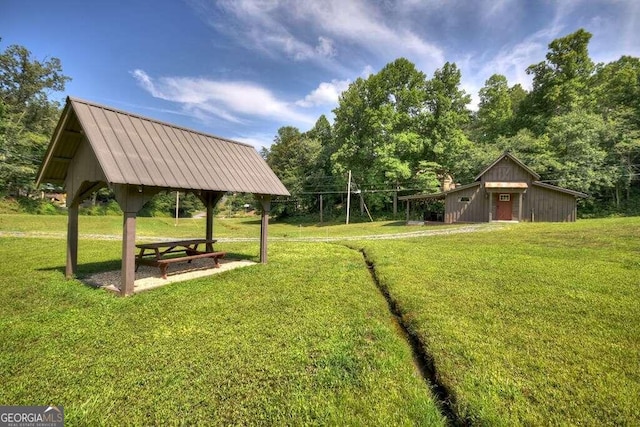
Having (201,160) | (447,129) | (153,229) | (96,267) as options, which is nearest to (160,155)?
(201,160)

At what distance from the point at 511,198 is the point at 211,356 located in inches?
1108

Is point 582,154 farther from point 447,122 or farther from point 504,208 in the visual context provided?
point 447,122

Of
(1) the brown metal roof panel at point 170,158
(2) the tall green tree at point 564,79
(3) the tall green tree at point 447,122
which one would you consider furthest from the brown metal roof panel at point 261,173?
(2) the tall green tree at point 564,79

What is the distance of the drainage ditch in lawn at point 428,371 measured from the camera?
A: 328 centimetres

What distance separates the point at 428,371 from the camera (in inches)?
161

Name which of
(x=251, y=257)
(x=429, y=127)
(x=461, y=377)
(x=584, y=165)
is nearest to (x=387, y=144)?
(x=429, y=127)

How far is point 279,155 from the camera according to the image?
171 feet

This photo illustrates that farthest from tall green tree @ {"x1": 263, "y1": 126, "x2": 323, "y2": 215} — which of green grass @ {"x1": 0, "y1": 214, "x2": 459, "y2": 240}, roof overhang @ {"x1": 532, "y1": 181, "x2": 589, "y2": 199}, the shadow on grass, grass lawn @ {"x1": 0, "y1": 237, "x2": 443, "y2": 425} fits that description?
grass lawn @ {"x1": 0, "y1": 237, "x2": 443, "y2": 425}

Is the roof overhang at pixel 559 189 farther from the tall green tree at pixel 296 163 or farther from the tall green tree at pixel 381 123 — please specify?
the tall green tree at pixel 296 163

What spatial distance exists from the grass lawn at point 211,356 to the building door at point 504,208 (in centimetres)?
2344

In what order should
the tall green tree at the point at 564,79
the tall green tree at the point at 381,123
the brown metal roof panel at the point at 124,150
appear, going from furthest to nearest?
the tall green tree at the point at 381,123
the tall green tree at the point at 564,79
the brown metal roof panel at the point at 124,150

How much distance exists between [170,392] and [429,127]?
3894 centimetres

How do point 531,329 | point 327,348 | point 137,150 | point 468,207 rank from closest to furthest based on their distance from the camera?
point 327,348, point 531,329, point 137,150, point 468,207

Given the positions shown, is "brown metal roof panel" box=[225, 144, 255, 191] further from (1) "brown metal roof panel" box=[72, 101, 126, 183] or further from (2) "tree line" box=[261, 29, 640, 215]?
(2) "tree line" box=[261, 29, 640, 215]
